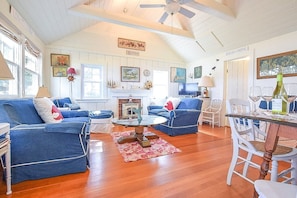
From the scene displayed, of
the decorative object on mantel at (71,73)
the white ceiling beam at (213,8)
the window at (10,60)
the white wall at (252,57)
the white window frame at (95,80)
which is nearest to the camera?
the window at (10,60)

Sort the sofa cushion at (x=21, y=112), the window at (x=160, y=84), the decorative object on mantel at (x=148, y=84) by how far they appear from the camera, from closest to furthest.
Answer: the sofa cushion at (x=21, y=112) → the decorative object on mantel at (x=148, y=84) → the window at (x=160, y=84)

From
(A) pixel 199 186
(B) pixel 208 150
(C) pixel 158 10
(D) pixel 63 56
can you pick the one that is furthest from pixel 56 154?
(C) pixel 158 10

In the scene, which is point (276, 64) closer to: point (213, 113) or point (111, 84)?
point (213, 113)

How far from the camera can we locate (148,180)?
68.2 inches

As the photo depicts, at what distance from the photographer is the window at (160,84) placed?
5875mm

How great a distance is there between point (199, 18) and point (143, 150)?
12.5ft

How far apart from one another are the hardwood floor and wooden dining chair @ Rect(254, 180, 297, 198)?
90 centimetres

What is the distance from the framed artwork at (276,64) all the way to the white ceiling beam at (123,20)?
2.16 metres

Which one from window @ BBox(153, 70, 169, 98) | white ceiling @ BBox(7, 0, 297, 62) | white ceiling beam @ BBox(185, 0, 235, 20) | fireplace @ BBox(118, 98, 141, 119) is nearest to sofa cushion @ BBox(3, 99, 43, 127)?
white ceiling @ BBox(7, 0, 297, 62)

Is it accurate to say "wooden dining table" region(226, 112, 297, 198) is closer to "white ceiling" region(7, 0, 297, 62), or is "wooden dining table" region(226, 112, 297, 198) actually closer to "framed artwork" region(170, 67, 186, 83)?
"white ceiling" region(7, 0, 297, 62)

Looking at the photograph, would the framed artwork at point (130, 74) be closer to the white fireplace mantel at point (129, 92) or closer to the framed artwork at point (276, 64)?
the white fireplace mantel at point (129, 92)

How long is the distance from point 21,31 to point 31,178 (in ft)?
8.54

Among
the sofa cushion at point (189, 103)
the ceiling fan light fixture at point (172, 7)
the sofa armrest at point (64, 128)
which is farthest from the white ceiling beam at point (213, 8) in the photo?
the sofa armrest at point (64, 128)

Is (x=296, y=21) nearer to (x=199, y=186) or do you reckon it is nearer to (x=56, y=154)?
(x=199, y=186)
